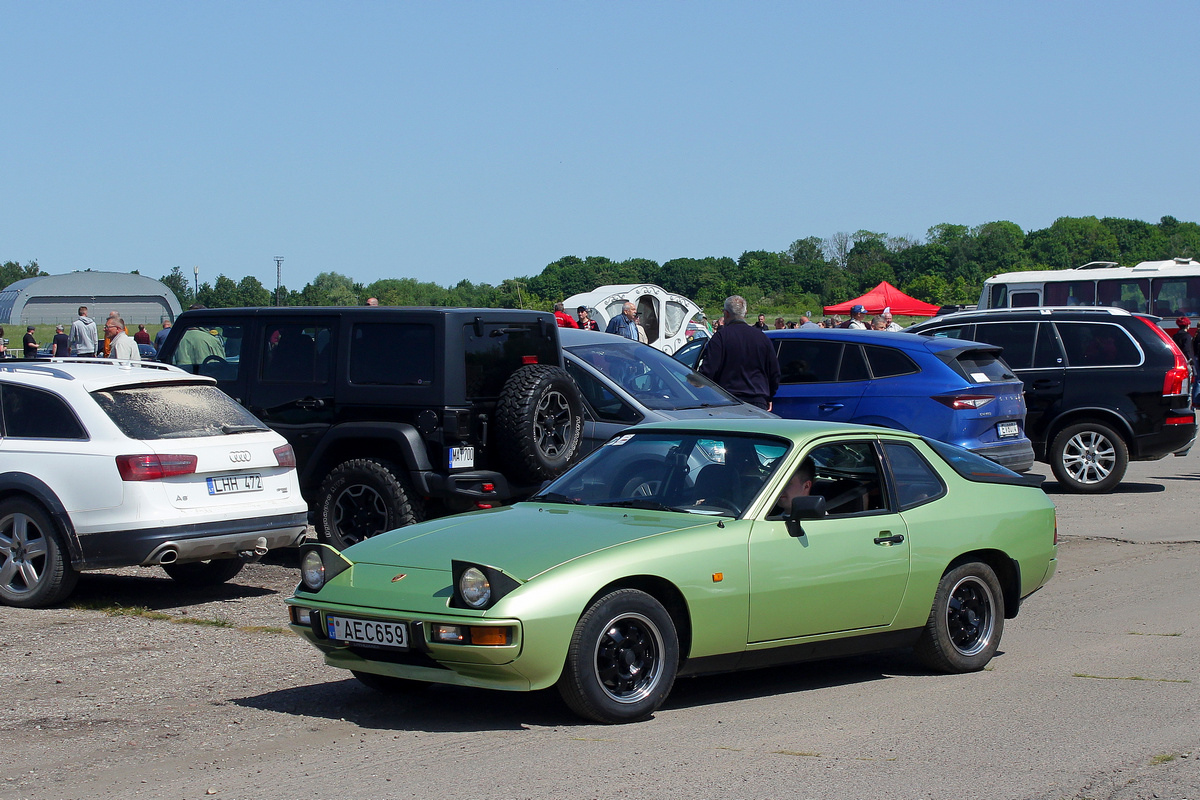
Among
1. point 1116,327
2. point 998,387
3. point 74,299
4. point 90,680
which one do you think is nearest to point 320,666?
point 90,680

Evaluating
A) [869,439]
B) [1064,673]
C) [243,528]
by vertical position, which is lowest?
[1064,673]

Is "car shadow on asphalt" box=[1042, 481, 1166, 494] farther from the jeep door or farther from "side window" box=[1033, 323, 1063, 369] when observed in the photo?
the jeep door

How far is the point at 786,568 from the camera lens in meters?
6.00

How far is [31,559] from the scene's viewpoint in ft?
27.3

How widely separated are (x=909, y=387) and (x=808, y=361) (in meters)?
1.27

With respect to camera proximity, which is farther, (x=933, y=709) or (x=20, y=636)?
(x=20, y=636)

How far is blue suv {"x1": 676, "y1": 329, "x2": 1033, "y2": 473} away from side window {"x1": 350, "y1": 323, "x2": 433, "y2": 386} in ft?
16.5

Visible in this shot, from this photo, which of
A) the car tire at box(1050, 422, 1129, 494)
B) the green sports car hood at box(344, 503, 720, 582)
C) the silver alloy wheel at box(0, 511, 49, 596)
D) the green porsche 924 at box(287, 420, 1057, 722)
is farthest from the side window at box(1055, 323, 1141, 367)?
the silver alloy wheel at box(0, 511, 49, 596)

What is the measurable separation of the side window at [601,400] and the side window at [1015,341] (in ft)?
19.1

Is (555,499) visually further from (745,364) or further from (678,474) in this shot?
(745,364)

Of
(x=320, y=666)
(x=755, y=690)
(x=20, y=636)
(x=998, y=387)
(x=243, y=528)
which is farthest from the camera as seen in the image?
(x=998, y=387)

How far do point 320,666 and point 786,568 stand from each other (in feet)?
8.44

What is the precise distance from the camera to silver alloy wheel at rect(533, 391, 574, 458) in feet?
31.9

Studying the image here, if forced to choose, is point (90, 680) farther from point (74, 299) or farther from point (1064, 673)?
point (74, 299)
